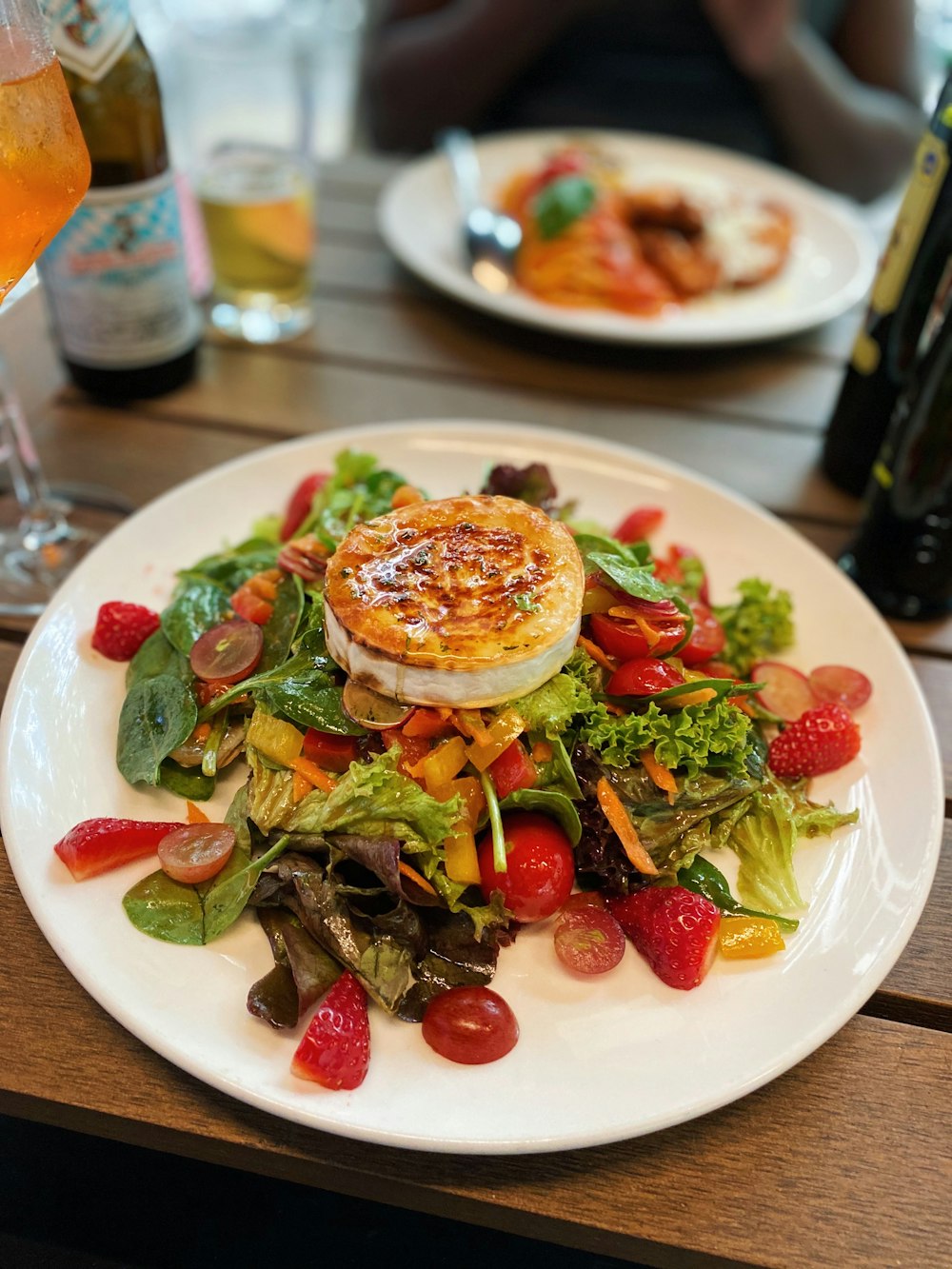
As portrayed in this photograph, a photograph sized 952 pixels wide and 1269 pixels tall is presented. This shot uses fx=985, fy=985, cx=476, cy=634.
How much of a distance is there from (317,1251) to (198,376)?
86.5 inches

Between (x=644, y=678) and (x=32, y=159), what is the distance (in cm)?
127

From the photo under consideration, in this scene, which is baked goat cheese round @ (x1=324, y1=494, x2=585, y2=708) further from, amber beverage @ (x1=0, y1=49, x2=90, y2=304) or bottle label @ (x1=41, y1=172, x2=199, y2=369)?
bottle label @ (x1=41, y1=172, x2=199, y2=369)

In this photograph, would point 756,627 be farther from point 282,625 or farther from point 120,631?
point 120,631

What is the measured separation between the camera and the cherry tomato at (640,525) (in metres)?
2.14

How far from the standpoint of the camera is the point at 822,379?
9.83 feet

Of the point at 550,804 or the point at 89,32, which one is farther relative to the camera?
the point at 89,32

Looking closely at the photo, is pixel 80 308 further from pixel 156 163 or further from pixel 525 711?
pixel 525 711

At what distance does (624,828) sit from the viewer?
153 centimetres

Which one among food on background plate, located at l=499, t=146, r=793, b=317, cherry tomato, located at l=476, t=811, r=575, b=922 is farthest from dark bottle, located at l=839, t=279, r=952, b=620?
food on background plate, located at l=499, t=146, r=793, b=317

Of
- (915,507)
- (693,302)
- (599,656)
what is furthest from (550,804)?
(693,302)

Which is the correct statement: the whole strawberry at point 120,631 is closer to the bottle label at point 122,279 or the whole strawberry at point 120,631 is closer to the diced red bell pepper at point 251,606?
the diced red bell pepper at point 251,606

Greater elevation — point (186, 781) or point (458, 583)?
point (458, 583)

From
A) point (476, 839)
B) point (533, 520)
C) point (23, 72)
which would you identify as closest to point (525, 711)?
point (476, 839)

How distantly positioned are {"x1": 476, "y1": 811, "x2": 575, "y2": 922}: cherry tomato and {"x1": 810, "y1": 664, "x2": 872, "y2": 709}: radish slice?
0.63 meters
